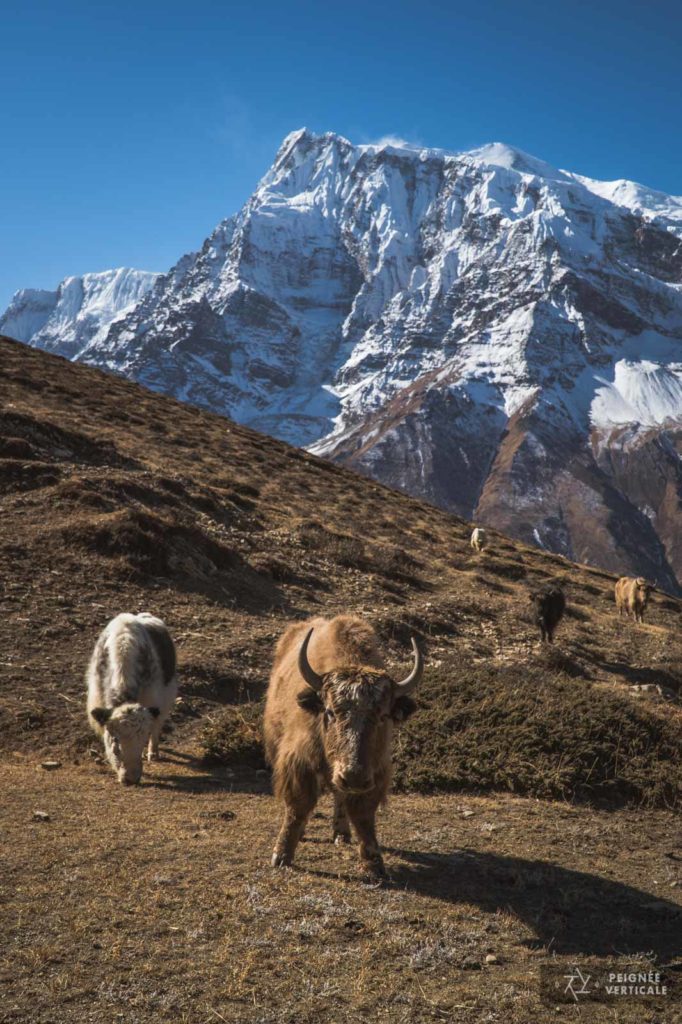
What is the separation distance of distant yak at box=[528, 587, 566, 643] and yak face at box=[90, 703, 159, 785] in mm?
12340

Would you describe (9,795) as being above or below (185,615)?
below

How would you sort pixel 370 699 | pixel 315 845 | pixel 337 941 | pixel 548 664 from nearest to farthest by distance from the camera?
pixel 337 941 → pixel 370 699 → pixel 315 845 → pixel 548 664

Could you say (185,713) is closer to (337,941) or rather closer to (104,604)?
(104,604)

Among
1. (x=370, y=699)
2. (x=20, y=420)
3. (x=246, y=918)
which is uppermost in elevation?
(x=20, y=420)

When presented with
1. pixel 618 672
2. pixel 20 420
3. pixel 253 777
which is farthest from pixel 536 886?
pixel 20 420

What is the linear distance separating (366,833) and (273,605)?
10914 millimetres

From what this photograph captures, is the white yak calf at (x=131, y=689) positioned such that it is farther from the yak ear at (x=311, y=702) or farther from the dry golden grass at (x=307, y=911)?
the yak ear at (x=311, y=702)

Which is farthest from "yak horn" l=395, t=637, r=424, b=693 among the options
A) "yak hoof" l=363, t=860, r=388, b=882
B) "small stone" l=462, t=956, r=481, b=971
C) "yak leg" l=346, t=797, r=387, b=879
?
"small stone" l=462, t=956, r=481, b=971

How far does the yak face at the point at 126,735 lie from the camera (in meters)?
9.90

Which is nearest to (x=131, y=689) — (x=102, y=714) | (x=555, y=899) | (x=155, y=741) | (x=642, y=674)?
(x=102, y=714)

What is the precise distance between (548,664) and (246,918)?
489 inches

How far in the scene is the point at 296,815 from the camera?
731 centimetres

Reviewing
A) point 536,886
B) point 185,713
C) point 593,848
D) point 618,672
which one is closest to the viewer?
point 536,886

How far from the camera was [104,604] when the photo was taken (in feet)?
50.7
